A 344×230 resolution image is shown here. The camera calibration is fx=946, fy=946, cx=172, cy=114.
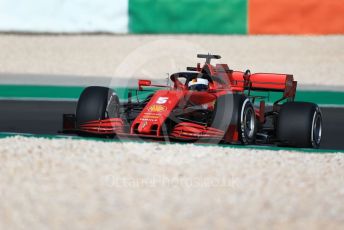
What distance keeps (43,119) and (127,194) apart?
6.64 metres

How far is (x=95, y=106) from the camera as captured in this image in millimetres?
11039

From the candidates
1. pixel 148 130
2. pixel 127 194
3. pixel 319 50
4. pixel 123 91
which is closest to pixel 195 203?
pixel 127 194

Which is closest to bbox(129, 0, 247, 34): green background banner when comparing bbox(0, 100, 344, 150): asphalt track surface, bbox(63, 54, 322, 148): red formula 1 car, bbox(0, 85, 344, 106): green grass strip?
bbox(0, 85, 344, 106): green grass strip

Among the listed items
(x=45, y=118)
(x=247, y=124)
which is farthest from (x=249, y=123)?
(x=45, y=118)

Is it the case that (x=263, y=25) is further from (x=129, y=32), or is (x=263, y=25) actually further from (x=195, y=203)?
(x=195, y=203)

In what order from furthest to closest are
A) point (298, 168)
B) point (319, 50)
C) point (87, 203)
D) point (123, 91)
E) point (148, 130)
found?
point (319, 50) → point (123, 91) → point (148, 130) → point (298, 168) → point (87, 203)

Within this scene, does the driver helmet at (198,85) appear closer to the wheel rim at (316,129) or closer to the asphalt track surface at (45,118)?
the wheel rim at (316,129)

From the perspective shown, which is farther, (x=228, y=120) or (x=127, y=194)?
(x=228, y=120)

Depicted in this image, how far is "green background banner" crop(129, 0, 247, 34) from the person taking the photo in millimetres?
22734

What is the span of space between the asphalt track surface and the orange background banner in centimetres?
691

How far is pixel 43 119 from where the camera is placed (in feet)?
45.2

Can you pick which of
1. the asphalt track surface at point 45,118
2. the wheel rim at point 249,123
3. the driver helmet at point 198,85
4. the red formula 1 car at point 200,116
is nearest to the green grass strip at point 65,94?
the asphalt track surface at point 45,118

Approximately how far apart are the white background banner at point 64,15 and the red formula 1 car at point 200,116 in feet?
37.8

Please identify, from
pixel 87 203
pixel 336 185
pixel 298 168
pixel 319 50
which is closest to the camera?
pixel 87 203
